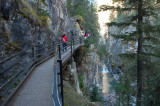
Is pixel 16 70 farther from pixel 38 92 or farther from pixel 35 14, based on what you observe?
pixel 35 14

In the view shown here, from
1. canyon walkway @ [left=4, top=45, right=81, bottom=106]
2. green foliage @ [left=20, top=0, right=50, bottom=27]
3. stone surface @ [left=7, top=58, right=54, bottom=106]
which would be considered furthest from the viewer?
green foliage @ [left=20, top=0, right=50, bottom=27]

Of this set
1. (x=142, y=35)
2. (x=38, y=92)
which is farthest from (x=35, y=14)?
(x=142, y=35)

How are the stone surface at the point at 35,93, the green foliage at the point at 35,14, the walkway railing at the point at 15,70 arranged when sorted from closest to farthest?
the stone surface at the point at 35,93 < the walkway railing at the point at 15,70 < the green foliage at the point at 35,14

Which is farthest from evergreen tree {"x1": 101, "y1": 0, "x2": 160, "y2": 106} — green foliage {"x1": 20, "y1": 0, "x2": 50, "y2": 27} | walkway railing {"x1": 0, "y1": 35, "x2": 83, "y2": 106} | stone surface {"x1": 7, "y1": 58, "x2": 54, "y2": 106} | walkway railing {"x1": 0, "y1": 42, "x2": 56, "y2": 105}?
stone surface {"x1": 7, "y1": 58, "x2": 54, "y2": 106}

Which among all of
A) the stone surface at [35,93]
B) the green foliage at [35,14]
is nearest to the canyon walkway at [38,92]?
the stone surface at [35,93]

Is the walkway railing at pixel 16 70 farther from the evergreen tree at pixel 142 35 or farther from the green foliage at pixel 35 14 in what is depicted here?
the evergreen tree at pixel 142 35

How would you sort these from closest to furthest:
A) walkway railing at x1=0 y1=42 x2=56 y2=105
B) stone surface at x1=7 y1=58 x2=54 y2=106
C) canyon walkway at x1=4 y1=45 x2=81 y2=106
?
canyon walkway at x1=4 y1=45 x2=81 y2=106
stone surface at x1=7 y1=58 x2=54 y2=106
walkway railing at x1=0 y1=42 x2=56 y2=105

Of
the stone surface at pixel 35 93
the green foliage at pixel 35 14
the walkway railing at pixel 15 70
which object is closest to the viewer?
the stone surface at pixel 35 93

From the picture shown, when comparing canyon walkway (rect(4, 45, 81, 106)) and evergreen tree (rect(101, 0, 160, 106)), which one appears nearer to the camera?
canyon walkway (rect(4, 45, 81, 106))

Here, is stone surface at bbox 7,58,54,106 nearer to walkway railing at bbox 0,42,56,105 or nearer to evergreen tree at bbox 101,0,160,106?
walkway railing at bbox 0,42,56,105

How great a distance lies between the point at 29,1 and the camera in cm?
1179

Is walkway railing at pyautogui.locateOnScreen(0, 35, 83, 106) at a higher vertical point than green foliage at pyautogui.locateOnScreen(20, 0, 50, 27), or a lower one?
lower

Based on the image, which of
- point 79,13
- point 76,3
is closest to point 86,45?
point 79,13

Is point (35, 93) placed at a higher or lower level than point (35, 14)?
lower
